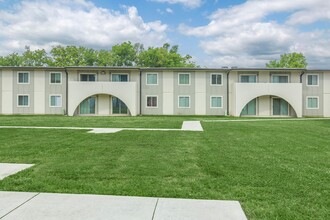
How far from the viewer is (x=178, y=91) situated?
96.4ft

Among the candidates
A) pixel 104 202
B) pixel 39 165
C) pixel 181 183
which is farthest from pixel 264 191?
pixel 39 165

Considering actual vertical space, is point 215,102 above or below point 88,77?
below

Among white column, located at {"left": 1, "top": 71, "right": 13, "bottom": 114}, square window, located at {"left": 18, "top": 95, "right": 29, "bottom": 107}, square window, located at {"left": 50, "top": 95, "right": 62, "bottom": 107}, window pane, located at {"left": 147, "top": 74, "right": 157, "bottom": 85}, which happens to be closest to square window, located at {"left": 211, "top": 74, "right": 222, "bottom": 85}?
window pane, located at {"left": 147, "top": 74, "right": 157, "bottom": 85}

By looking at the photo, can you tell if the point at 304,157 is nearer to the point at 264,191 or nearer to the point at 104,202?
the point at 264,191

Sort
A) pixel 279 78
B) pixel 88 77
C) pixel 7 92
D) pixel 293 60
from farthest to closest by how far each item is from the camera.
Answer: pixel 293 60, pixel 279 78, pixel 88 77, pixel 7 92

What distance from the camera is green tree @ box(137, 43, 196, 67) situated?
54.4m

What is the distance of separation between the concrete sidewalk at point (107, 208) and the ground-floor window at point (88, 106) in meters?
25.8

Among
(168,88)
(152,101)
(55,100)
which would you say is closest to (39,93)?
(55,100)

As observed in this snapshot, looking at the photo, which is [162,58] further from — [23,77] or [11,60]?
[11,60]

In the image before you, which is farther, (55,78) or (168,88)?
(168,88)

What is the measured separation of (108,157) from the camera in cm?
717

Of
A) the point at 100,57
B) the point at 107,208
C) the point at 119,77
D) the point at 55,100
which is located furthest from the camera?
the point at 100,57

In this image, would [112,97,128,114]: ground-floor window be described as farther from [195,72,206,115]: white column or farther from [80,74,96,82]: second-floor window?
[195,72,206,115]: white column

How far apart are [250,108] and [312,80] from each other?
25.1ft
